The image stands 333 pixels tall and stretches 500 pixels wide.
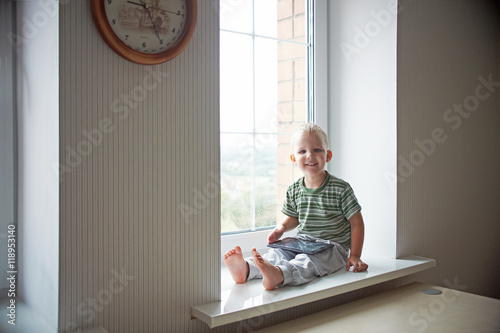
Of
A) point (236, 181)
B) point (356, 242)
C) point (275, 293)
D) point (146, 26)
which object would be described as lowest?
point (275, 293)

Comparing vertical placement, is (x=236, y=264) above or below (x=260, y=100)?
below

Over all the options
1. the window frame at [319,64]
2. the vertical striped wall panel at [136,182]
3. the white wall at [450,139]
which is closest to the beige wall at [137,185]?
the vertical striped wall panel at [136,182]

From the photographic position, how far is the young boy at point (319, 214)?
1.64 metres

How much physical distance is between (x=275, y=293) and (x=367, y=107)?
3.36 feet

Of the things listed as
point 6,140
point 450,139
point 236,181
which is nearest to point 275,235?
point 236,181

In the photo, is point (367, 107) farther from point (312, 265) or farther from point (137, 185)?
point (137, 185)

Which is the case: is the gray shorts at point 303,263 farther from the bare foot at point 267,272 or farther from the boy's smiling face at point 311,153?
the boy's smiling face at point 311,153

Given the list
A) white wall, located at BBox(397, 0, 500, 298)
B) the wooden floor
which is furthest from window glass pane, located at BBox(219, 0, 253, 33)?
the wooden floor

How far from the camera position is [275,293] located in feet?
4.60

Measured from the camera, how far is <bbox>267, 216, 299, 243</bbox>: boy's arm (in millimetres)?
1743

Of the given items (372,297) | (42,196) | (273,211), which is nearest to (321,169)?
(273,211)

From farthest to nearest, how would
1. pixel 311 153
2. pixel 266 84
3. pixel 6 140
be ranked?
pixel 266 84, pixel 311 153, pixel 6 140

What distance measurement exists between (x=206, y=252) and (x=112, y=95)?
0.54 m

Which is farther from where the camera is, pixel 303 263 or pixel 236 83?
pixel 236 83
